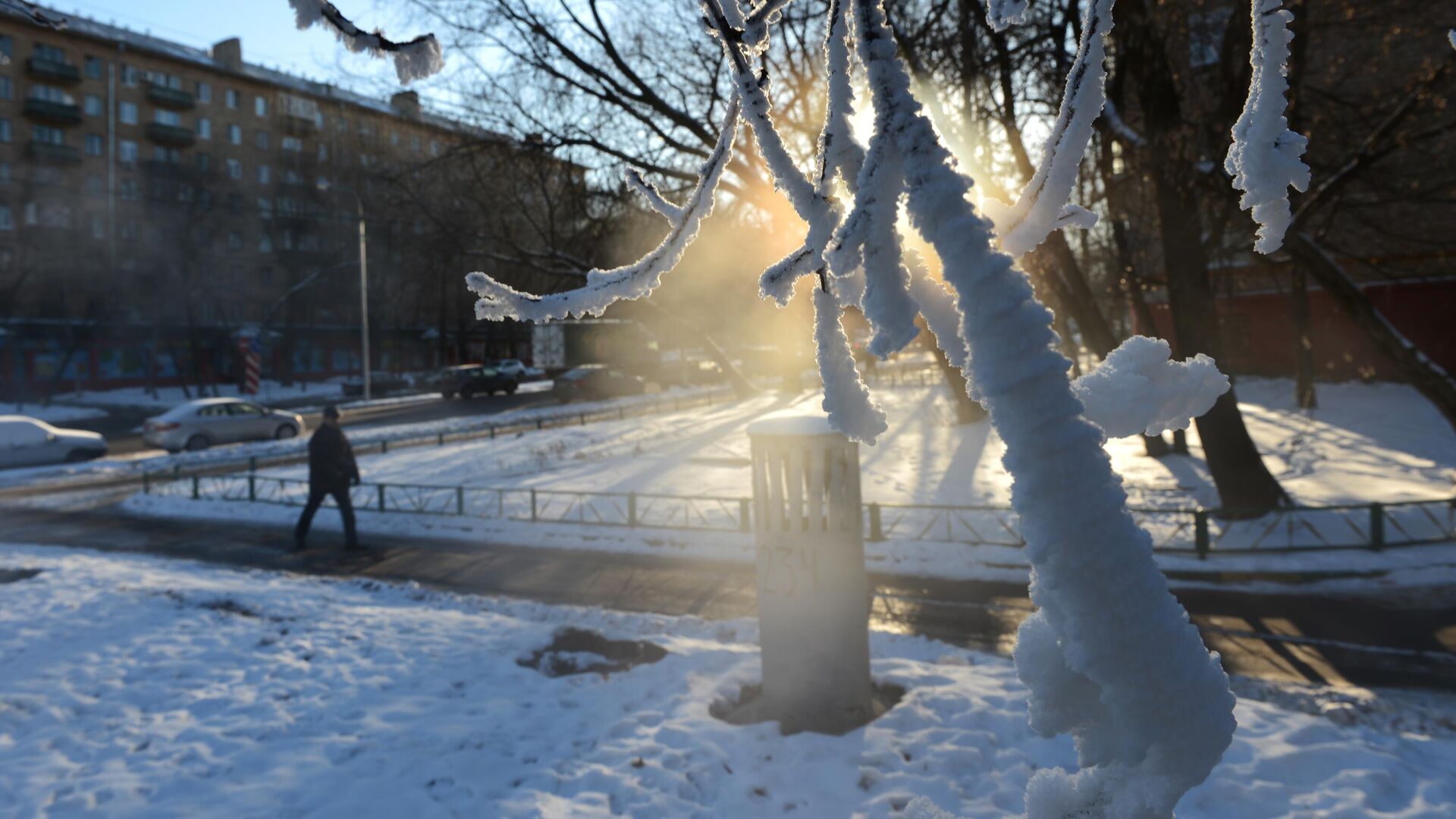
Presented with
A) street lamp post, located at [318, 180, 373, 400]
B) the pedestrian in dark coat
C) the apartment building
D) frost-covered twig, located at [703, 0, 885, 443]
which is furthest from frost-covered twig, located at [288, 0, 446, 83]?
the apartment building

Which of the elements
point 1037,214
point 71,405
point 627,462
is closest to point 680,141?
point 627,462

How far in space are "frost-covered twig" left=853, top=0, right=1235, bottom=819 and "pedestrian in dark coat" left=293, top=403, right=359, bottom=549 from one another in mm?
10352

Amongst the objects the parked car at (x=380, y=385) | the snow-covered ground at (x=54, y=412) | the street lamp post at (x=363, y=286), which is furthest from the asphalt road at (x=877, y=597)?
the parked car at (x=380, y=385)

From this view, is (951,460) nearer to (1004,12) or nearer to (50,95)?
(1004,12)

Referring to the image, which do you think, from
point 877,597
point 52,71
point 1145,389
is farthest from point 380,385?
point 1145,389

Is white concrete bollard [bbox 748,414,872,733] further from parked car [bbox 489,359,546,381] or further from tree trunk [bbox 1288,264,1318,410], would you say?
parked car [bbox 489,359,546,381]

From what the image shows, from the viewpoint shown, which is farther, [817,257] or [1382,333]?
[1382,333]

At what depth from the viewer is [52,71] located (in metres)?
41.5

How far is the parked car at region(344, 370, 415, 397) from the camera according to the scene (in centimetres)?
4112

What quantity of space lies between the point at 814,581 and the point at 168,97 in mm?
54532

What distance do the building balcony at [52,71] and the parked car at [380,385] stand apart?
20.5 meters

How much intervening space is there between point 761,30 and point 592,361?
4859 centimetres

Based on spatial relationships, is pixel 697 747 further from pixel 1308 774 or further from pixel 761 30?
pixel 761 30

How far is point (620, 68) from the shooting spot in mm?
13070
